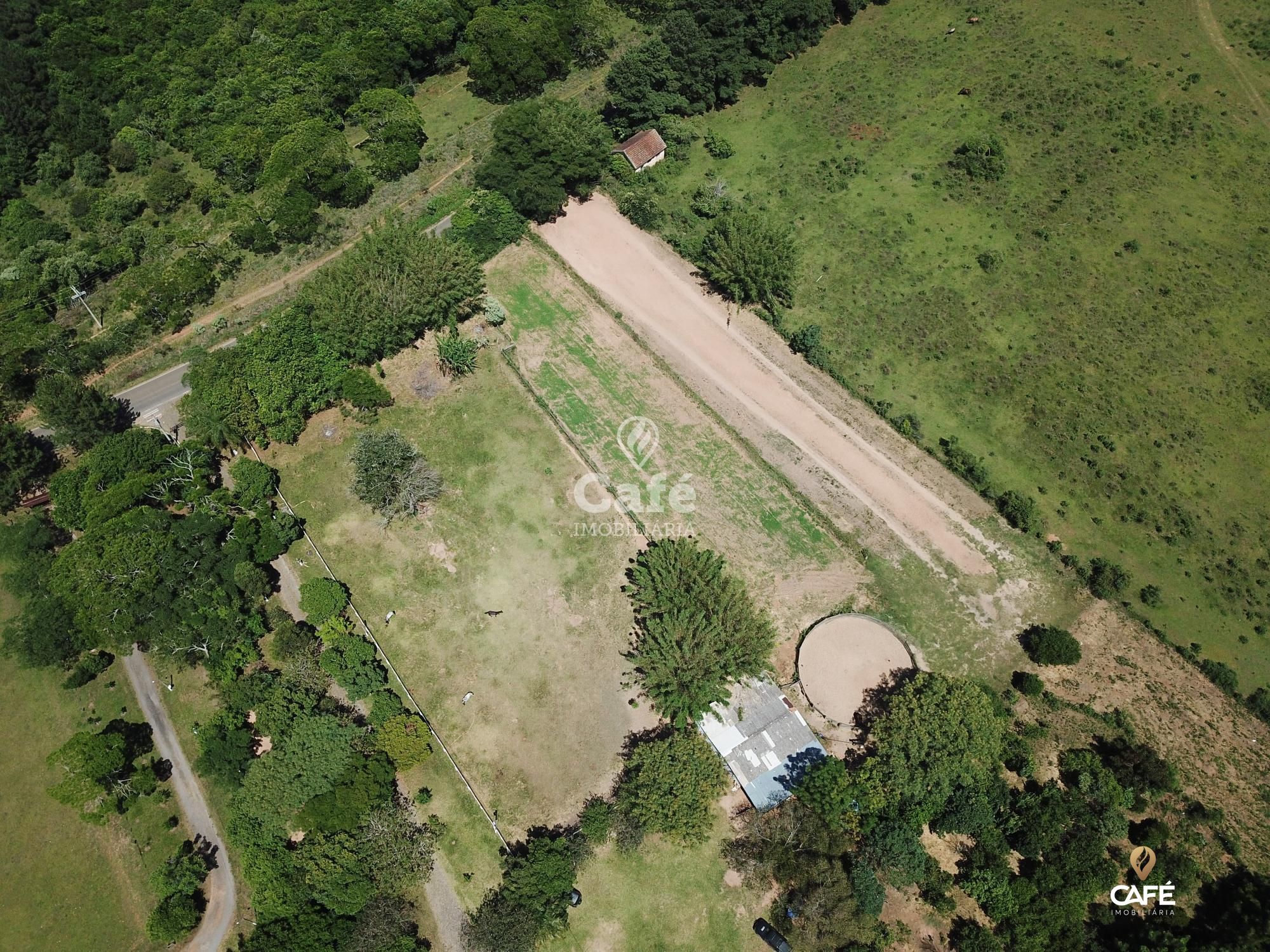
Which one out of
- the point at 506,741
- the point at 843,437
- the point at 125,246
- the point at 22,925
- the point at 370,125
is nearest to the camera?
the point at 22,925

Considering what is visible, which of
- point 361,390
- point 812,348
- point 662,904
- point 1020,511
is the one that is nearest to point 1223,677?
point 1020,511

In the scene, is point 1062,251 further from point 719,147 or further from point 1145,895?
point 1145,895

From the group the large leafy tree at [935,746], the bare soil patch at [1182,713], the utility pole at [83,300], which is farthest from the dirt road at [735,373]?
the utility pole at [83,300]

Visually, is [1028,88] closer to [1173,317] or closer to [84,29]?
[1173,317]

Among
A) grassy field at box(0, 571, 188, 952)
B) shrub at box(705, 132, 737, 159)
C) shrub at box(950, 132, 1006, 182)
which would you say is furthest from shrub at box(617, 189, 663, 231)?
grassy field at box(0, 571, 188, 952)

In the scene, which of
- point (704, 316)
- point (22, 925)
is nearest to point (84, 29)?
point (704, 316)

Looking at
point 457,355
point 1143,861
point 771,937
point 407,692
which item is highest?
point 457,355
